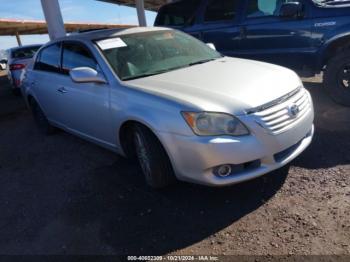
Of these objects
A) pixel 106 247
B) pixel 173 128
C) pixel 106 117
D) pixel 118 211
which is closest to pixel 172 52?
pixel 106 117

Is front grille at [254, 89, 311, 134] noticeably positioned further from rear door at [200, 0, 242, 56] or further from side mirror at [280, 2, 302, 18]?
Result: rear door at [200, 0, 242, 56]

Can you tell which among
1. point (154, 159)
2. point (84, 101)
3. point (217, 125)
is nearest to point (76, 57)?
point (84, 101)

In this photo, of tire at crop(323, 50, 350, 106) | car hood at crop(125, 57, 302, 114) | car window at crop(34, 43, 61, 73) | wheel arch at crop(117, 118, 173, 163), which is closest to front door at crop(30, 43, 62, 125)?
car window at crop(34, 43, 61, 73)

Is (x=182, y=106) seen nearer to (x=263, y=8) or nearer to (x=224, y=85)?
(x=224, y=85)

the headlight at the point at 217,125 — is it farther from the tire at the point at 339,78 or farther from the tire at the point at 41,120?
the tire at the point at 41,120

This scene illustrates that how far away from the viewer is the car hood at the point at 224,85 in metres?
3.13

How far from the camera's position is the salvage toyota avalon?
3061mm

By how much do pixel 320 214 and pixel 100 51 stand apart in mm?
2806

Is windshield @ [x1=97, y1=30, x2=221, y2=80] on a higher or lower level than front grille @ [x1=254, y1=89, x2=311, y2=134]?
higher

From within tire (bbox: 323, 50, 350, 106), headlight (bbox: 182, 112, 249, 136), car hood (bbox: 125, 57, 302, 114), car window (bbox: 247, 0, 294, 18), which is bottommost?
tire (bbox: 323, 50, 350, 106)

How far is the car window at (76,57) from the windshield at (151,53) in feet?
0.65

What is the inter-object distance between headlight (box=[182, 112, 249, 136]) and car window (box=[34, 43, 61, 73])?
2817mm

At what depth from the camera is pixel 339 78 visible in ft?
17.4

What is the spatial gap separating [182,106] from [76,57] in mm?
2127
